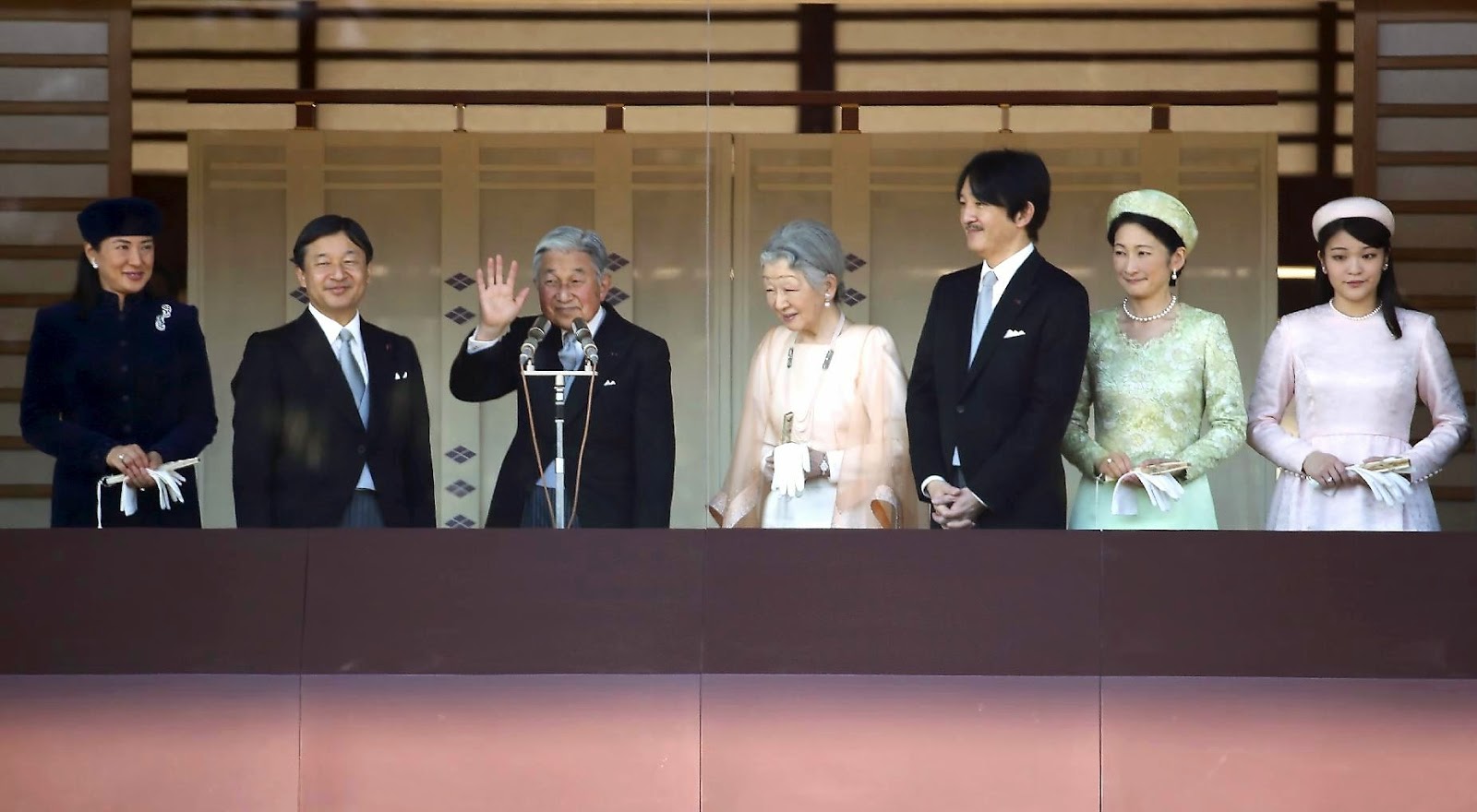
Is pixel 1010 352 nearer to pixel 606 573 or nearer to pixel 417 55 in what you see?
pixel 606 573

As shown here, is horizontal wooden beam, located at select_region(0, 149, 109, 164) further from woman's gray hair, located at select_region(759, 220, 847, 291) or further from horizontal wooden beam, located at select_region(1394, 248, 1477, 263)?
horizontal wooden beam, located at select_region(1394, 248, 1477, 263)

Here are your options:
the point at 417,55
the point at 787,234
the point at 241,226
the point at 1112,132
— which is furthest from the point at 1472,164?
the point at 241,226

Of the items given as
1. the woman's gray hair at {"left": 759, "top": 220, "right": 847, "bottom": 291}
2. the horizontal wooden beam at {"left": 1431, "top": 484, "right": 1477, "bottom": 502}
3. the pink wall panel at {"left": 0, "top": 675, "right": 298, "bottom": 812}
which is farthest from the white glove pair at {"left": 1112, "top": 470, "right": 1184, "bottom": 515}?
the pink wall panel at {"left": 0, "top": 675, "right": 298, "bottom": 812}

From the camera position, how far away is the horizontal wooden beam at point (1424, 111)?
21.2ft

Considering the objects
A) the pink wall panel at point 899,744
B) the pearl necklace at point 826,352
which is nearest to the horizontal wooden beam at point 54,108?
the pearl necklace at point 826,352

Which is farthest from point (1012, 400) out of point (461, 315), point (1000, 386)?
point (461, 315)

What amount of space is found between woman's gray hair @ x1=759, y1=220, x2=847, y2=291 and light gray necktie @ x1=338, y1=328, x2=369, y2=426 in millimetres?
1090

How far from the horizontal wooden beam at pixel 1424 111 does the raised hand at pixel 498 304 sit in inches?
91.3

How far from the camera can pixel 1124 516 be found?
611cm

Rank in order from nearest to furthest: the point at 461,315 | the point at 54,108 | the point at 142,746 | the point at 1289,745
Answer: the point at 1289,745 → the point at 142,746 → the point at 461,315 → the point at 54,108

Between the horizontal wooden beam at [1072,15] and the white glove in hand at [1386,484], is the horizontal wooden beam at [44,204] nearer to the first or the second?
the horizontal wooden beam at [1072,15]

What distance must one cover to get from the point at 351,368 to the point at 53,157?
980 mm

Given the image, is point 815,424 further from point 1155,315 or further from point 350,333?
point 350,333

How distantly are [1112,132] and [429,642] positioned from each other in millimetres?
2217
